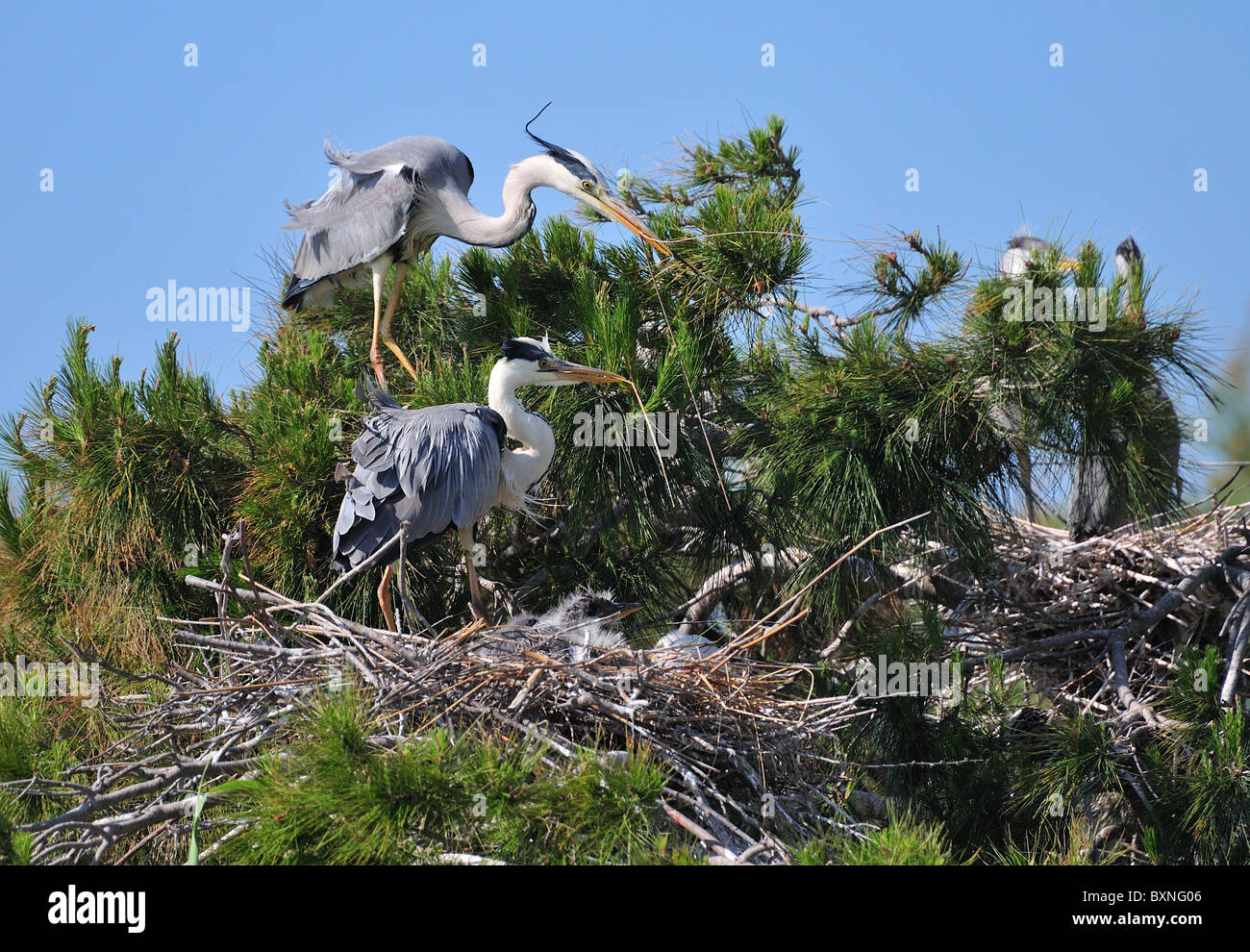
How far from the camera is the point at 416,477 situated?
4492 millimetres

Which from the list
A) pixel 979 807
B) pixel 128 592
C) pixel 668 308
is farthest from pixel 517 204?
pixel 979 807

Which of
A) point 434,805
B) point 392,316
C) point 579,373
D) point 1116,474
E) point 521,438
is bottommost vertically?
point 434,805

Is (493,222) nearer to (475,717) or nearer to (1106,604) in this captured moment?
(475,717)

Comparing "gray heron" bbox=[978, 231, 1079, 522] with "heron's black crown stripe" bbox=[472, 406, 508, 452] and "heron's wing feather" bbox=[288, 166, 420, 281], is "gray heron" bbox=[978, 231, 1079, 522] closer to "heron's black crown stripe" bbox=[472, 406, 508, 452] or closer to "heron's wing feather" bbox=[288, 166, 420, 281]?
"heron's black crown stripe" bbox=[472, 406, 508, 452]

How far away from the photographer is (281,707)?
3.75 meters

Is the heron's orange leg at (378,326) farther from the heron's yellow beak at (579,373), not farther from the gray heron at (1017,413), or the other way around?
the gray heron at (1017,413)

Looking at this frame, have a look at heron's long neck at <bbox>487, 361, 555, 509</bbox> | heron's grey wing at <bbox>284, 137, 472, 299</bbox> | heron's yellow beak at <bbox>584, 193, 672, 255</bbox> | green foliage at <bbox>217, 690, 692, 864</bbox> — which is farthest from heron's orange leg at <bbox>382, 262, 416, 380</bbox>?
green foliage at <bbox>217, 690, 692, 864</bbox>

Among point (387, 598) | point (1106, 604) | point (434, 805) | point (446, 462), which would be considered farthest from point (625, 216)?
point (434, 805)

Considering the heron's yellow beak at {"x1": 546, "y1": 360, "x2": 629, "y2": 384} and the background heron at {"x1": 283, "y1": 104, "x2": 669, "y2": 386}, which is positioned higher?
the background heron at {"x1": 283, "y1": 104, "x2": 669, "y2": 386}

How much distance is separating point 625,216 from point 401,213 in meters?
1.00
